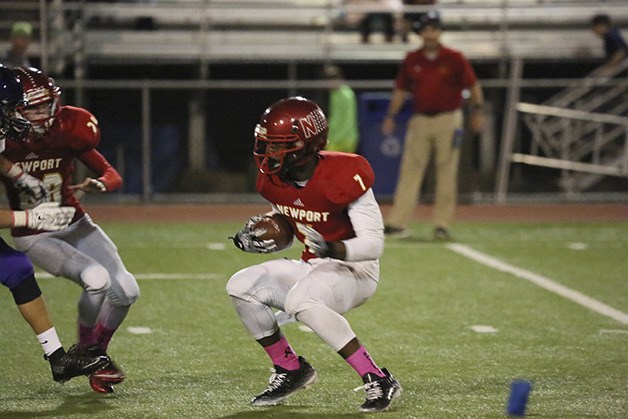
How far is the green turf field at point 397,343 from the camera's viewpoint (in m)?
5.13

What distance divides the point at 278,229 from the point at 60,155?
4.24 feet

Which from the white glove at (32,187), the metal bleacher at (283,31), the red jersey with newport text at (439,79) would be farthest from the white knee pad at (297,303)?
the metal bleacher at (283,31)

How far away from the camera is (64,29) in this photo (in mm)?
14750

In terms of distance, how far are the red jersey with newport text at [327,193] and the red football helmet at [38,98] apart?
1.02 metres

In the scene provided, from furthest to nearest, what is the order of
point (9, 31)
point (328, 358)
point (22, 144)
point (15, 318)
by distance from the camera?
1. point (9, 31)
2. point (15, 318)
3. point (328, 358)
4. point (22, 144)

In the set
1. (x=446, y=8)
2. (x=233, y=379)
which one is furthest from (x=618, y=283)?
(x=446, y=8)

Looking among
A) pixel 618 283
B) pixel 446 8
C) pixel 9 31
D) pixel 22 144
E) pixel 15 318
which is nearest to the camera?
pixel 22 144

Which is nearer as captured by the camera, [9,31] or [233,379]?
[233,379]

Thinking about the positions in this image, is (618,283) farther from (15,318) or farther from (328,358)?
(15,318)

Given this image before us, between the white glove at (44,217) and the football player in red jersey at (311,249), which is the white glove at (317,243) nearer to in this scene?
the football player in red jersey at (311,249)

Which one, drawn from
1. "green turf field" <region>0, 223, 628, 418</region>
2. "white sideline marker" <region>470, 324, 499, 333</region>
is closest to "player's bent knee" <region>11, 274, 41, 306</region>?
"green turf field" <region>0, 223, 628, 418</region>

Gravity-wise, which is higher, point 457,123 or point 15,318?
point 457,123

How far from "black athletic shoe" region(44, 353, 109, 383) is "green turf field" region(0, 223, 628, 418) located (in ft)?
0.34

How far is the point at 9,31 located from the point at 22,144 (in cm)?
957
